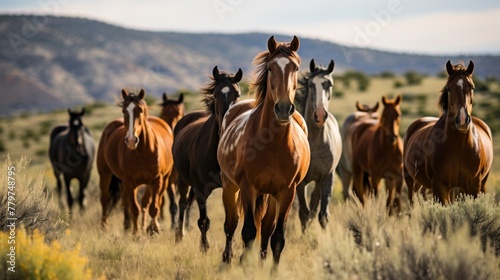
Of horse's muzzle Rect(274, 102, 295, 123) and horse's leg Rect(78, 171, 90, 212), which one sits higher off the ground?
horse's muzzle Rect(274, 102, 295, 123)

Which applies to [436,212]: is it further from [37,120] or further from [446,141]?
[37,120]

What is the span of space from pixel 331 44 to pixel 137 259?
93.3 meters

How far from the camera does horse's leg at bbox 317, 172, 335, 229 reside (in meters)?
9.79

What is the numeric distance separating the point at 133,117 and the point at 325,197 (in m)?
3.49

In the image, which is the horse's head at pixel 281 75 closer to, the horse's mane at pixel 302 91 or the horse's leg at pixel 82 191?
the horse's mane at pixel 302 91

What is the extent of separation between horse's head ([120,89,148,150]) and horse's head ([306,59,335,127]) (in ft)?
9.10

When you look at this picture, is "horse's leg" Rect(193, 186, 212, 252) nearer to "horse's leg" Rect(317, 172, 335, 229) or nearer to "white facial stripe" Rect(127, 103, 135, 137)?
"white facial stripe" Rect(127, 103, 135, 137)

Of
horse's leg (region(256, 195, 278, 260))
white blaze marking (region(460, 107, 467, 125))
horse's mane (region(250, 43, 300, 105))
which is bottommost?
horse's leg (region(256, 195, 278, 260))

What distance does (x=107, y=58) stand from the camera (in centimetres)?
11700

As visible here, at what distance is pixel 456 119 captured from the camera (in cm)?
753

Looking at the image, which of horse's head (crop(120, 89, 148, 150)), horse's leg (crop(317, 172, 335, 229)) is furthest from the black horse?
horse's leg (crop(317, 172, 335, 229))

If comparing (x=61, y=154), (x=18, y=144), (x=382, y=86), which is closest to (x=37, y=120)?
(x=18, y=144)

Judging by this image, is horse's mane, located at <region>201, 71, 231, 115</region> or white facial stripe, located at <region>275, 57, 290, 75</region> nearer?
white facial stripe, located at <region>275, 57, 290, 75</region>

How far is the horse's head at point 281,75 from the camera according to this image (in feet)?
18.7
